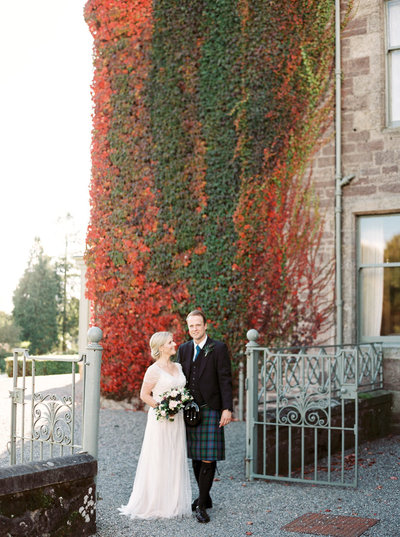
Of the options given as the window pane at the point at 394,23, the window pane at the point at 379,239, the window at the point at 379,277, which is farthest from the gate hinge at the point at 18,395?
the window pane at the point at 394,23

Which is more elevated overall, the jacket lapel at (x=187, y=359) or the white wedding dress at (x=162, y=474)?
the jacket lapel at (x=187, y=359)

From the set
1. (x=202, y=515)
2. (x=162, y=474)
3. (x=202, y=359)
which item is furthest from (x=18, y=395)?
(x=202, y=515)

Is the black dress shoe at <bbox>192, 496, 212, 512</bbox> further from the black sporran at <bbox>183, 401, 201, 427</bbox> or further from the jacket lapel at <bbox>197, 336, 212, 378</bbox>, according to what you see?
the jacket lapel at <bbox>197, 336, 212, 378</bbox>

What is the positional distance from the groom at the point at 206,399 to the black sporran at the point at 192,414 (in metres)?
0.08

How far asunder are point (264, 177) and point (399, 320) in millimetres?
3238

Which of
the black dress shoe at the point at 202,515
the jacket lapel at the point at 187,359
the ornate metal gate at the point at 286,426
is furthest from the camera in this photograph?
the ornate metal gate at the point at 286,426

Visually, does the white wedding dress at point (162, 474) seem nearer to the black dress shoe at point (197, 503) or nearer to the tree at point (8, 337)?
the black dress shoe at point (197, 503)

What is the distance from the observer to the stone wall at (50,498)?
4762mm

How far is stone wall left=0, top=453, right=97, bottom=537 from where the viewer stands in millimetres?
4762

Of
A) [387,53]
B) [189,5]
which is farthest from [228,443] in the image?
[189,5]

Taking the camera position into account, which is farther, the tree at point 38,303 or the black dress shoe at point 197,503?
the tree at point 38,303

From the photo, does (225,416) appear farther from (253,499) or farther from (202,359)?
(253,499)

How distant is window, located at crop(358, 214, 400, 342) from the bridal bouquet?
244 inches

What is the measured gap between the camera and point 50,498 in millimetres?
5102
